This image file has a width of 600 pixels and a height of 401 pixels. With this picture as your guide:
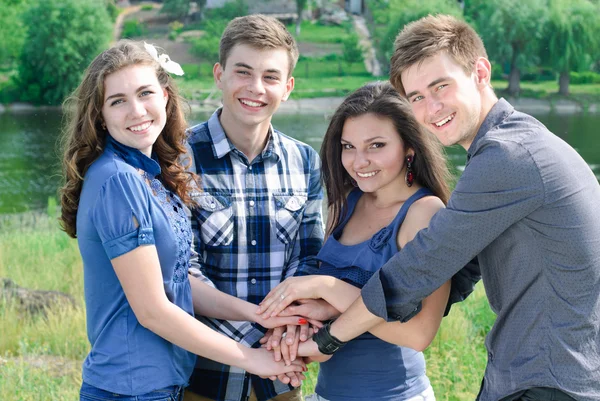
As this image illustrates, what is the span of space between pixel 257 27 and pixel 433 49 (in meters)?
0.81

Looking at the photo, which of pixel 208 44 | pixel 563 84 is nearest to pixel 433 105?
pixel 563 84

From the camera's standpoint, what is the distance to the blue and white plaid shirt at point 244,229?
8.73 feet

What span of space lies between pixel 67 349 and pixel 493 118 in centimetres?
377

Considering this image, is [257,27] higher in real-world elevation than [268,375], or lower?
higher

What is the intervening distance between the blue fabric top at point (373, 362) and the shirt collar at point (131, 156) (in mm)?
773

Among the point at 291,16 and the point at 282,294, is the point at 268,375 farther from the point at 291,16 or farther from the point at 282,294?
the point at 291,16

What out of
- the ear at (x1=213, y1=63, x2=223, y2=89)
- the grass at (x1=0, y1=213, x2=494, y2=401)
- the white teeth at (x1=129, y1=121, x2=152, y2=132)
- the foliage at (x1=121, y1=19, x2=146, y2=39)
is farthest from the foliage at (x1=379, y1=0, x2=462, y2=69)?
the white teeth at (x1=129, y1=121, x2=152, y2=132)

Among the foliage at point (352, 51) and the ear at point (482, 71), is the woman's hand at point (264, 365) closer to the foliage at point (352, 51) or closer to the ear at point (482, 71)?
the ear at point (482, 71)

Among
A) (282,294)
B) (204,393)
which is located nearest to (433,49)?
(282,294)

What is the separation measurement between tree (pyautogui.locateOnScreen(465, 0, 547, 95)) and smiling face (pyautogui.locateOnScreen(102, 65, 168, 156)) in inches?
1545

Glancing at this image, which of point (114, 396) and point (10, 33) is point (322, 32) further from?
point (114, 396)

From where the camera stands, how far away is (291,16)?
2298 inches

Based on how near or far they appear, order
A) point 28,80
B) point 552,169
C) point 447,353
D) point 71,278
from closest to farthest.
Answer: point 552,169
point 447,353
point 71,278
point 28,80

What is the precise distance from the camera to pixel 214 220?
2705mm
